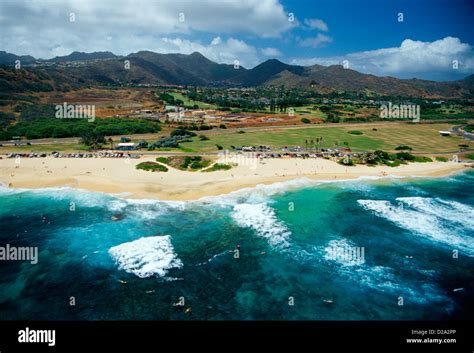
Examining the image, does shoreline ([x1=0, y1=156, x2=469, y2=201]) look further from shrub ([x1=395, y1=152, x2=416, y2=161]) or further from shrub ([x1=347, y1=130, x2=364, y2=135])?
shrub ([x1=347, y1=130, x2=364, y2=135])

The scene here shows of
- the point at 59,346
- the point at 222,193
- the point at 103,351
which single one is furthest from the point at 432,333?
the point at 222,193

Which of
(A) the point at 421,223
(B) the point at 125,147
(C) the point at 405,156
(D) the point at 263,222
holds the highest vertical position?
(B) the point at 125,147

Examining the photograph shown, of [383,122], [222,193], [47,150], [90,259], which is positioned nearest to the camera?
[90,259]

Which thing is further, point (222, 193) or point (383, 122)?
point (383, 122)

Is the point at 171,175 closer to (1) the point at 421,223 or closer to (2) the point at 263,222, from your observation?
(2) the point at 263,222

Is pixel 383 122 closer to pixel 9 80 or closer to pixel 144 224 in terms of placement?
pixel 144 224

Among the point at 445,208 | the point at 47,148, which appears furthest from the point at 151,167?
the point at 445,208

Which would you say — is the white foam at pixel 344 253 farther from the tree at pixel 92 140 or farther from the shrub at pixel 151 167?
the tree at pixel 92 140

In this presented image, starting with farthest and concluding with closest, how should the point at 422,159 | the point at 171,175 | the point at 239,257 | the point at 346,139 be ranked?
the point at 346,139, the point at 422,159, the point at 171,175, the point at 239,257
